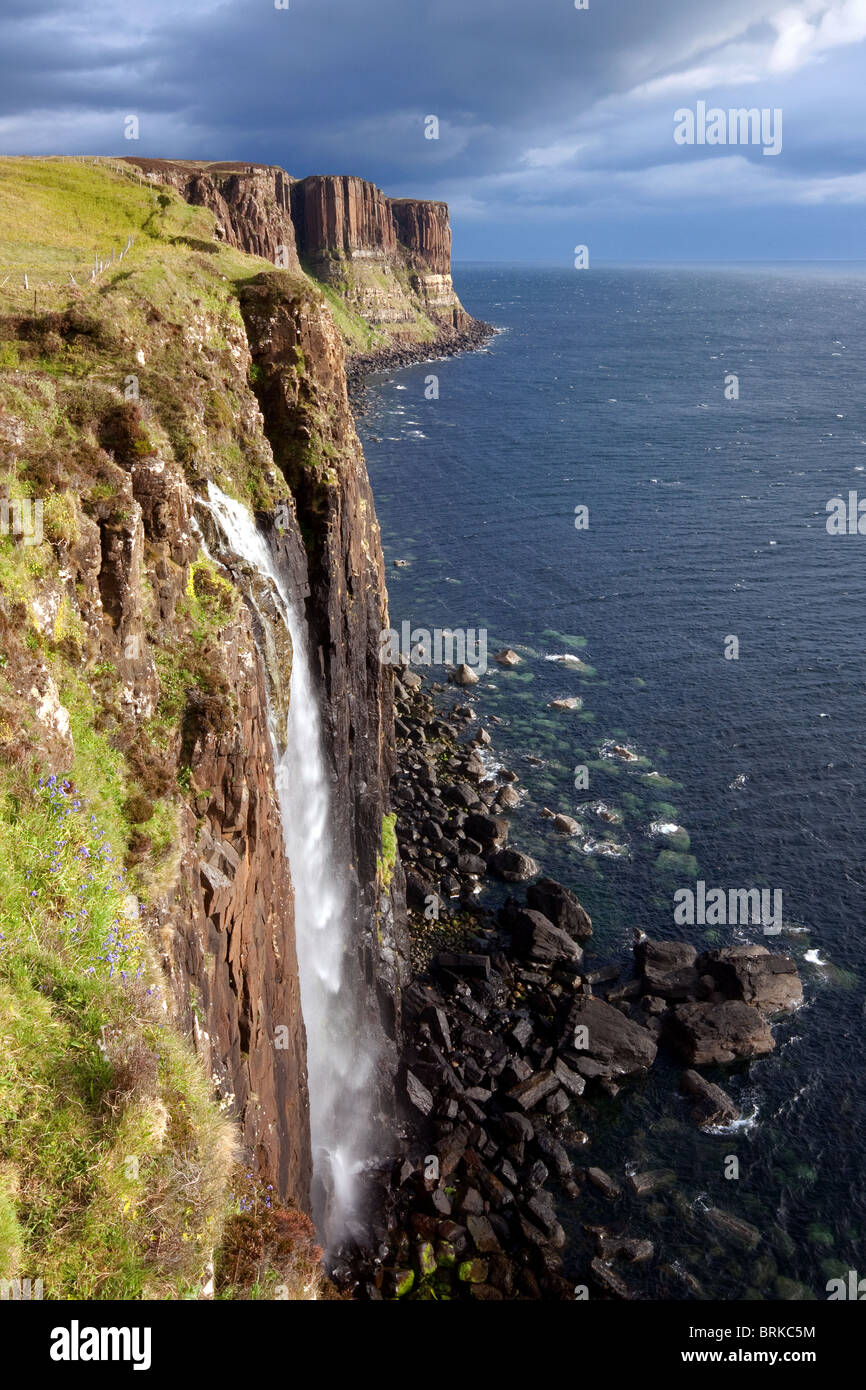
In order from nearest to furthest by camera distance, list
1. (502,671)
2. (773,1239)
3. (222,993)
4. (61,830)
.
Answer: (61,830) → (222,993) → (773,1239) → (502,671)

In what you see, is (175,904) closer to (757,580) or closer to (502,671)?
(502,671)

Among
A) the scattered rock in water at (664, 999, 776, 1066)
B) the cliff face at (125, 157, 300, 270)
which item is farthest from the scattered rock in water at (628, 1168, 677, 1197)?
the cliff face at (125, 157, 300, 270)

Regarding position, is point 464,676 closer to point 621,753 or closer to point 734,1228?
point 621,753

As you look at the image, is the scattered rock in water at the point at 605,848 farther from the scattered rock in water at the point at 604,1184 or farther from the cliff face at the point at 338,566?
the scattered rock in water at the point at 604,1184

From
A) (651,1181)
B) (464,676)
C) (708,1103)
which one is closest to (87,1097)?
(651,1181)

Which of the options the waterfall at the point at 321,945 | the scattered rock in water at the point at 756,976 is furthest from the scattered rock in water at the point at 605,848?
the waterfall at the point at 321,945

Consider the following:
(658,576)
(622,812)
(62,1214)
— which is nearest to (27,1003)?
(62,1214)
